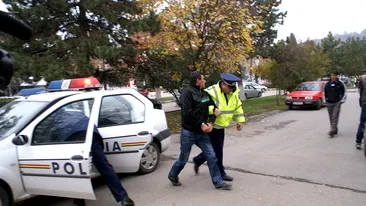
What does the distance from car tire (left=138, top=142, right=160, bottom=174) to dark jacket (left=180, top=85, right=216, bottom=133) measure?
1.16 m

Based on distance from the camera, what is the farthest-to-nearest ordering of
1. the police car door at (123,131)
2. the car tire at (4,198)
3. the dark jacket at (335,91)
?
the dark jacket at (335,91)
the police car door at (123,131)
the car tire at (4,198)

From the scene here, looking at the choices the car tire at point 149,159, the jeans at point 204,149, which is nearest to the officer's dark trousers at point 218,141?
the jeans at point 204,149

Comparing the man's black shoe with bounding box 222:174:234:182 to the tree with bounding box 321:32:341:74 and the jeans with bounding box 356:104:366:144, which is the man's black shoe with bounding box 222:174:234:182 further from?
the tree with bounding box 321:32:341:74

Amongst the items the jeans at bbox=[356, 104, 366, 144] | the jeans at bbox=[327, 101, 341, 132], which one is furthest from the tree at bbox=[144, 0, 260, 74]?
the jeans at bbox=[356, 104, 366, 144]

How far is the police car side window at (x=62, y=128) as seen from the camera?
3705 millimetres

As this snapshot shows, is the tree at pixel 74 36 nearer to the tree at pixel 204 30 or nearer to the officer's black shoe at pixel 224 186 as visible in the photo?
the tree at pixel 204 30

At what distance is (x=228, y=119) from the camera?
15.5ft

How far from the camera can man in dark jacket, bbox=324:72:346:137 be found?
314 inches

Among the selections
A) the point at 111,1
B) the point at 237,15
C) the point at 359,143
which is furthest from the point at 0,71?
the point at 237,15

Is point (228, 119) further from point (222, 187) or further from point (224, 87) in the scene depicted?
point (222, 187)

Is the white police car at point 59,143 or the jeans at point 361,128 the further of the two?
the jeans at point 361,128

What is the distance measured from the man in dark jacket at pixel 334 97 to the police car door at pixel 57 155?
6.63m

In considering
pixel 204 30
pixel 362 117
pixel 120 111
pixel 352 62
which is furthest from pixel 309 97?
pixel 352 62

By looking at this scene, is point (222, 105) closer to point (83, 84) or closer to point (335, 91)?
point (83, 84)
